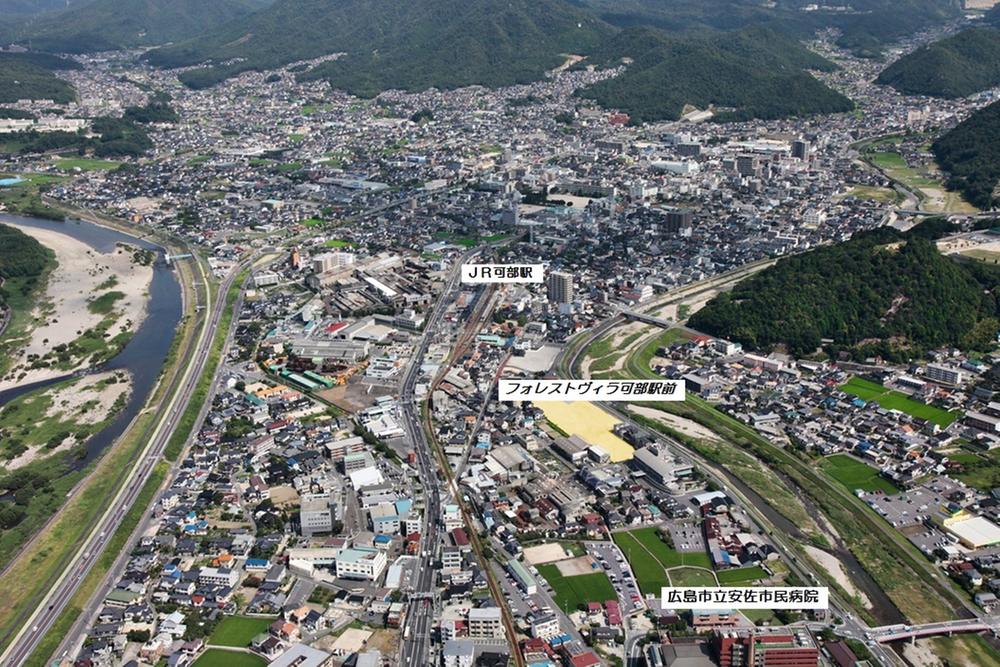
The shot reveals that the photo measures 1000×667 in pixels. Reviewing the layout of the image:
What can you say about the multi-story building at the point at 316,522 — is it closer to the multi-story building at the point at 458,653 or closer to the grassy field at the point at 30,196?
the multi-story building at the point at 458,653

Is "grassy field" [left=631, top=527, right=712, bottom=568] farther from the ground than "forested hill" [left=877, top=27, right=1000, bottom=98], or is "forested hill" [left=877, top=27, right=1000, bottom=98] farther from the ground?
"forested hill" [left=877, top=27, right=1000, bottom=98]

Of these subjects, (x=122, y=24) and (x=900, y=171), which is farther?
(x=122, y=24)

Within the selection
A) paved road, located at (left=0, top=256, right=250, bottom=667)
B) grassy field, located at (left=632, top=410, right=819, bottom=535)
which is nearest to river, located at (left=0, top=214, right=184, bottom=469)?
paved road, located at (left=0, top=256, right=250, bottom=667)

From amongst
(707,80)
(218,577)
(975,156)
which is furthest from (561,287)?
(707,80)

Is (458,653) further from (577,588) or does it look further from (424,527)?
(424,527)

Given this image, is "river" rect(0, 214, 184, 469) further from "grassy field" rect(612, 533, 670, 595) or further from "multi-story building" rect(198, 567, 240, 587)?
"grassy field" rect(612, 533, 670, 595)

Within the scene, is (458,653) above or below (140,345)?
below

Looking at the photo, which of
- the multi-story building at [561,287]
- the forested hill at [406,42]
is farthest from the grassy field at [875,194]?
the forested hill at [406,42]
